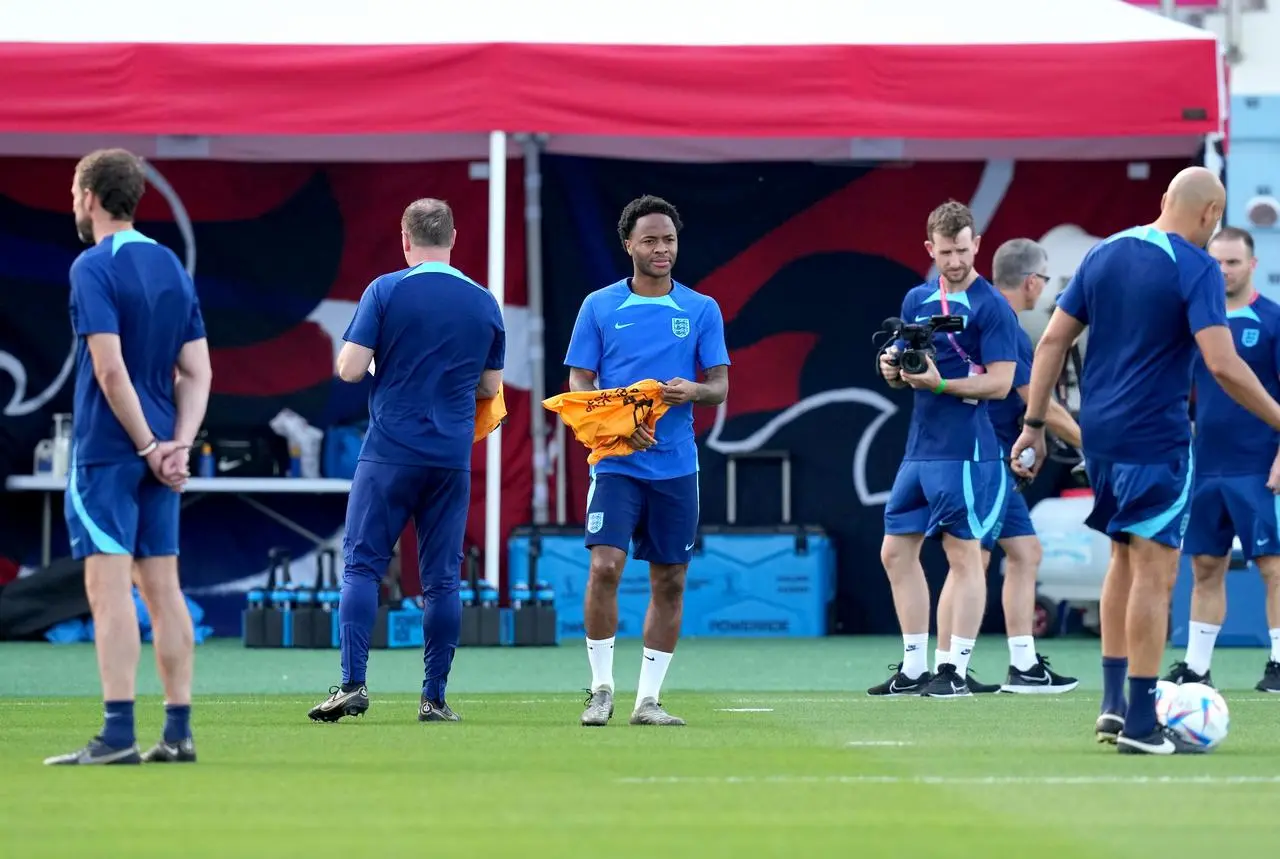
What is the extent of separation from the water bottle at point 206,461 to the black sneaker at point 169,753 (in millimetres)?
7747

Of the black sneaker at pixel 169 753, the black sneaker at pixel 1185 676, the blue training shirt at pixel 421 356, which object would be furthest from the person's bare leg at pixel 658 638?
the black sneaker at pixel 1185 676

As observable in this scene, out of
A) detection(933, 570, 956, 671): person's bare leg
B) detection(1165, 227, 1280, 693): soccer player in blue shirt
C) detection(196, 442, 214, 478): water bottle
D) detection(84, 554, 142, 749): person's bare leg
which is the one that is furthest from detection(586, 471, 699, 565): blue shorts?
detection(196, 442, 214, 478): water bottle

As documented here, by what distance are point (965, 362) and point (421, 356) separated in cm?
262

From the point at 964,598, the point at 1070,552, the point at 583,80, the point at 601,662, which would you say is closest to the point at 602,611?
the point at 601,662

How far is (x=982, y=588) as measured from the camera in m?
9.89

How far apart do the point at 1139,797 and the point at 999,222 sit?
370 inches

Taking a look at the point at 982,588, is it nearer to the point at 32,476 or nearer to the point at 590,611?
the point at 590,611

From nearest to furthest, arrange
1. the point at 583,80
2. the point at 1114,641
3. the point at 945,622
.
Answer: the point at 1114,641 → the point at 945,622 → the point at 583,80

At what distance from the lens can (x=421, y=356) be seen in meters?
8.36

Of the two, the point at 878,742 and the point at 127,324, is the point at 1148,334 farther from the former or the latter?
the point at 127,324

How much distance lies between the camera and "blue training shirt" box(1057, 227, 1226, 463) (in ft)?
22.5

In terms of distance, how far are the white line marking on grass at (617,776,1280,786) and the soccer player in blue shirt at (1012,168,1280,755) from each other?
0.66 metres

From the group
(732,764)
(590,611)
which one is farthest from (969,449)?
(732,764)

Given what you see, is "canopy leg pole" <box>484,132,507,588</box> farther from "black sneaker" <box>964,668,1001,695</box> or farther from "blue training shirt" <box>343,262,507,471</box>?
"blue training shirt" <box>343,262,507,471</box>
